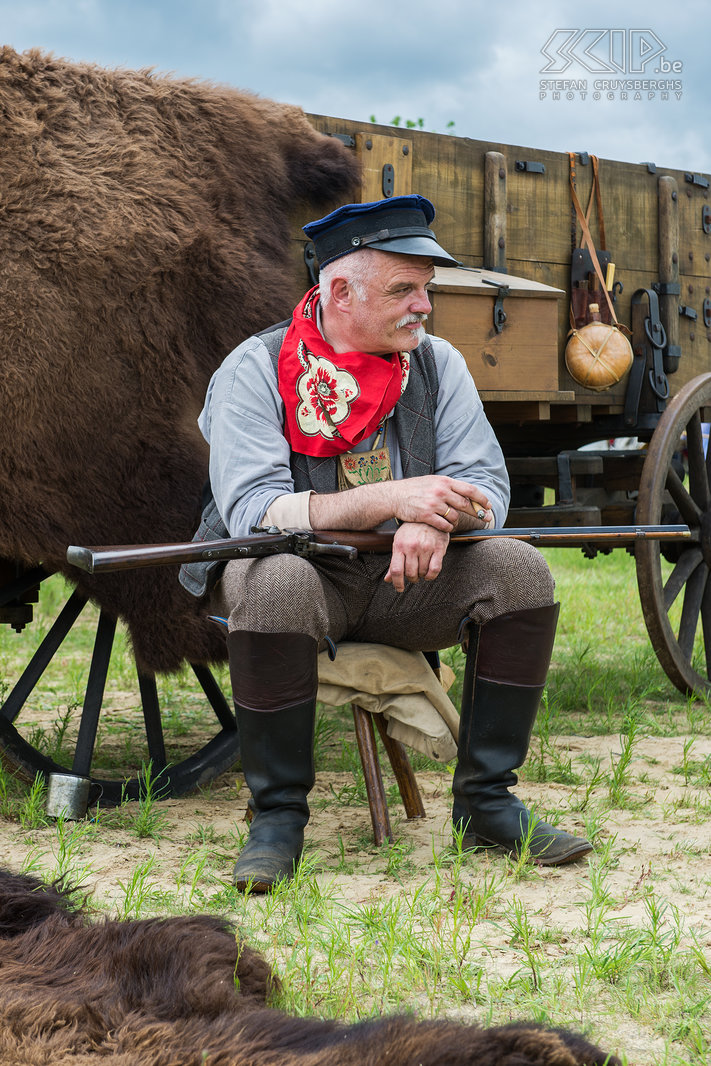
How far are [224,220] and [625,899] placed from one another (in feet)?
6.87

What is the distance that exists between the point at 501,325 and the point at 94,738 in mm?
1854

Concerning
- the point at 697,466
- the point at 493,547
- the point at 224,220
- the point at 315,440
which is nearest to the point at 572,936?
the point at 493,547

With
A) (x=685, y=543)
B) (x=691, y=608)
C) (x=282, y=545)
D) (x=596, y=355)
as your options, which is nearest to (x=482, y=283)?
(x=596, y=355)

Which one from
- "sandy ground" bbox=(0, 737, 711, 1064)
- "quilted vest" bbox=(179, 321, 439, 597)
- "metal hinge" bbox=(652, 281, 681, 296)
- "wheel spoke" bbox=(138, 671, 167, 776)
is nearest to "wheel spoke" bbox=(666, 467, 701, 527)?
"metal hinge" bbox=(652, 281, 681, 296)

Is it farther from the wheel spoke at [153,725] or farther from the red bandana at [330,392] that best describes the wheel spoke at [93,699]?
the red bandana at [330,392]

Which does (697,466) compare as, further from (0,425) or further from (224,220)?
(0,425)

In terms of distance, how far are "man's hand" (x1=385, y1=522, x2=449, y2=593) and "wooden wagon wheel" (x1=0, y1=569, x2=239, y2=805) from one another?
1.08 metres

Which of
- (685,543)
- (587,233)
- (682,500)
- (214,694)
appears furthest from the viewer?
(685,543)

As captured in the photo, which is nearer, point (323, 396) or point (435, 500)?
point (435, 500)

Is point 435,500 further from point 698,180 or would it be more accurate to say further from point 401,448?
point 698,180

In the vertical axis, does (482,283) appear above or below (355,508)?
above

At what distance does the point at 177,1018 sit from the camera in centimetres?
159

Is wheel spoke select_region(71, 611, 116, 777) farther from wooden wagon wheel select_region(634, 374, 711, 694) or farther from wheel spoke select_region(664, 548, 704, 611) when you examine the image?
wheel spoke select_region(664, 548, 704, 611)

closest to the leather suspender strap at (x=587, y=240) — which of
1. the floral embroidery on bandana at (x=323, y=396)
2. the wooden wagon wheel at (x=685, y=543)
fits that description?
the wooden wagon wheel at (x=685, y=543)
